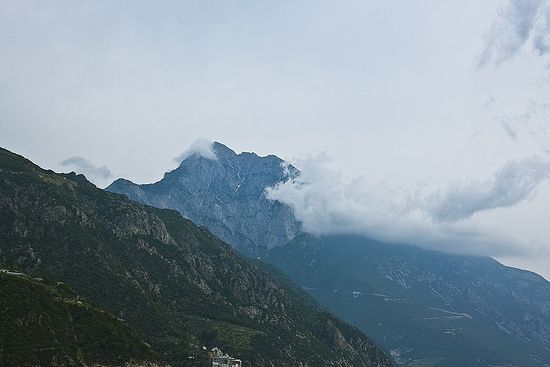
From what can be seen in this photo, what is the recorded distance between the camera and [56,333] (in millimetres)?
155000

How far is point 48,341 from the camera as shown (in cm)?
15000

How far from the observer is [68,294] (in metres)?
195

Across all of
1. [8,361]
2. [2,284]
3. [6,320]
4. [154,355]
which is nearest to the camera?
[8,361]

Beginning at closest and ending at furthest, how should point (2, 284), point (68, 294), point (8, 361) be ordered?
point (8, 361), point (2, 284), point (68, 294)

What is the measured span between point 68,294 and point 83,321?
29.0 m

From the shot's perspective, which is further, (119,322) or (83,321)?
(119,322)

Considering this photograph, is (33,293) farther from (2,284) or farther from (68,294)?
(68,294)

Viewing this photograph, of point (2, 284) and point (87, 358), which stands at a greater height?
point (2, 284)

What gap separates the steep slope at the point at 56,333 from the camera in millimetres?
143375

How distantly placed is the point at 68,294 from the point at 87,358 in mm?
45164

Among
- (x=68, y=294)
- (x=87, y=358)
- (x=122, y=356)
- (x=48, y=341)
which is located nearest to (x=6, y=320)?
(x=48, y=341)

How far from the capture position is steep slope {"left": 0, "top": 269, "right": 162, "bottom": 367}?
14338 cm

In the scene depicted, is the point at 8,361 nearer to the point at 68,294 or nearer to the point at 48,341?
the point at 48,341

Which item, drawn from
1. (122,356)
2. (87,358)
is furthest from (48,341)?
(122,356)
